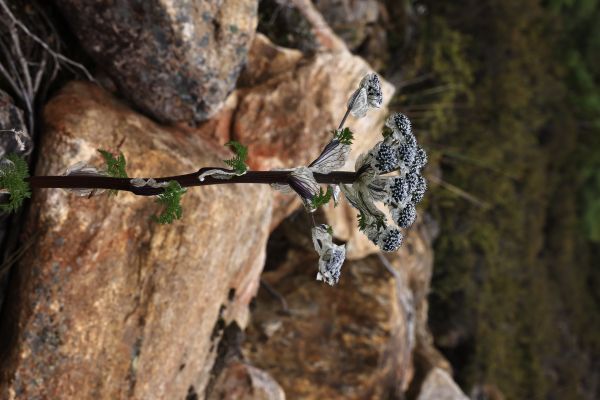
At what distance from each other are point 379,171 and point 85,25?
1795 mm

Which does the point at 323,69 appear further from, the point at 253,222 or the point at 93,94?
the point at 93,94

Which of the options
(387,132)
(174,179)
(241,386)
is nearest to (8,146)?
(174,179)

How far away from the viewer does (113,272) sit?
2627mm

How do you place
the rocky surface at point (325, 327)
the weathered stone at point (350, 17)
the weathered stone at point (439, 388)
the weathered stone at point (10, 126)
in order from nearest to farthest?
the weathered stone at point (10, 126) < the rocky surface at point (325, 327) < the weathered stone at point (350, 17) < the weathered stone at point (439, 388)

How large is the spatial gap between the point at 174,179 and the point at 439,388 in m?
4.10

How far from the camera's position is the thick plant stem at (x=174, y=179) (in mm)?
1835

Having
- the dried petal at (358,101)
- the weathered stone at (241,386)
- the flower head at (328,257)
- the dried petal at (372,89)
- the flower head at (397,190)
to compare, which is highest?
the dried petal at (372,89)

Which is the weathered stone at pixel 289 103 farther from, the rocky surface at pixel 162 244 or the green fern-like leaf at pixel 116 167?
the green fern-like leaf at pixel 116 167

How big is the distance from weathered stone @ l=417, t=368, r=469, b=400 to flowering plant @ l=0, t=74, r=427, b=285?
3.71 metres

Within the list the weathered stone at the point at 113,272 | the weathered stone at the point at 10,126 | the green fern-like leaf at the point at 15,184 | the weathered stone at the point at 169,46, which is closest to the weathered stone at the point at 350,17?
the weathered stone at the point at 169,46

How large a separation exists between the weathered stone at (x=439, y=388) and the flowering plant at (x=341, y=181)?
371cm

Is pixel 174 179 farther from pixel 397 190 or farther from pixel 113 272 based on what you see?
pixel 113 272

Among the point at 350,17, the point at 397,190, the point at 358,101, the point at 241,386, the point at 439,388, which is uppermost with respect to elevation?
the point at 350,17

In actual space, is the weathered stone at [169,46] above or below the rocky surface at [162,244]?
above
